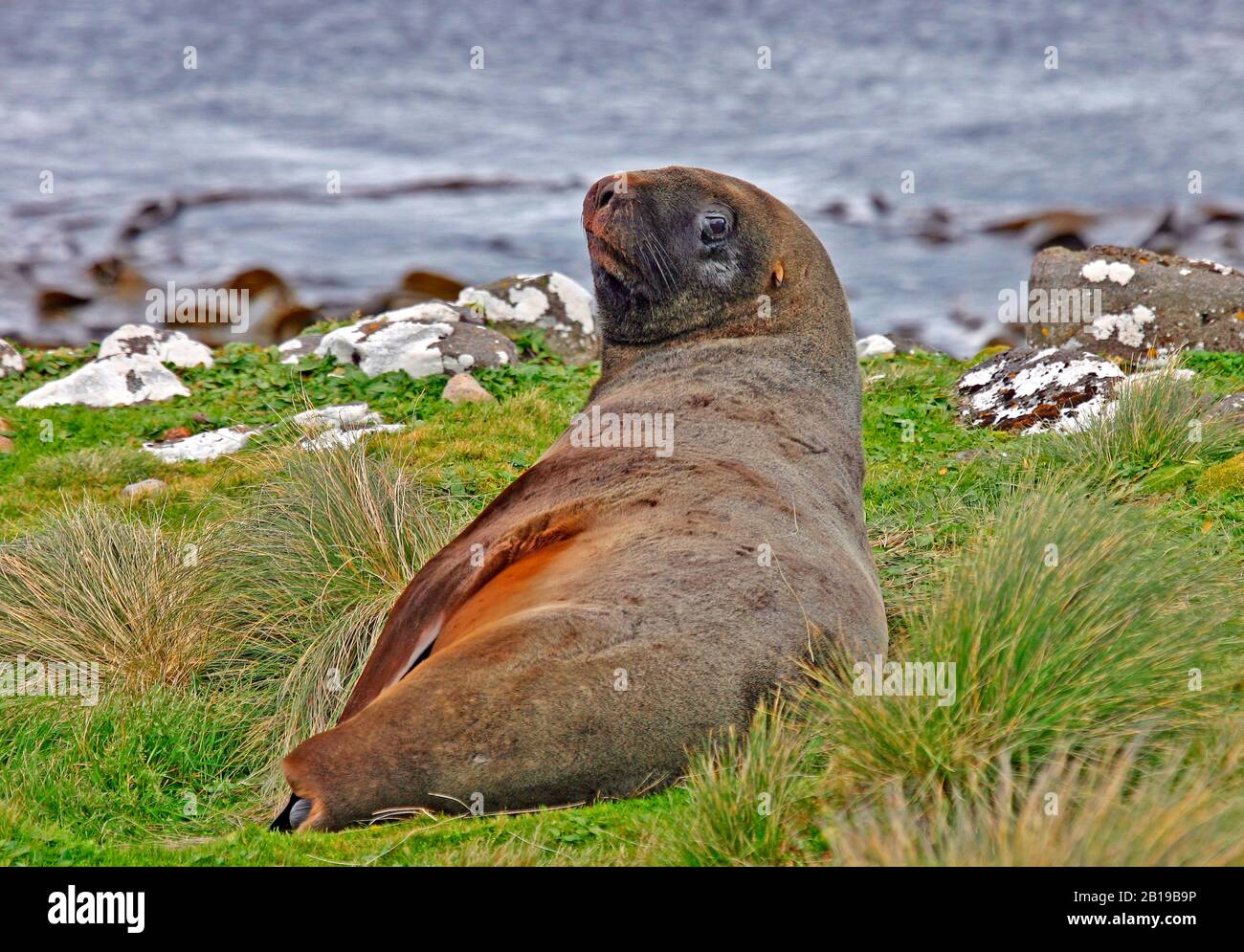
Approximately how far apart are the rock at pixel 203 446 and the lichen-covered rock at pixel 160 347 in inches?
94.1

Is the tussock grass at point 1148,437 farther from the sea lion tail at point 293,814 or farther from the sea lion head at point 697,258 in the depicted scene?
the sea lion tail at point 293,814

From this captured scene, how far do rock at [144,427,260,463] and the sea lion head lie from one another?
5.24 metres

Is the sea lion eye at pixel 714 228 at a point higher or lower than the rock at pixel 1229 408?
higher

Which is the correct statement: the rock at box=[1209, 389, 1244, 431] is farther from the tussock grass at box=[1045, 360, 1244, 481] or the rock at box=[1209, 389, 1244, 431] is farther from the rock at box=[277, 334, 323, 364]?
the rock at box=[277, 334, 323, 364]

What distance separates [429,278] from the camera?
24.9 m

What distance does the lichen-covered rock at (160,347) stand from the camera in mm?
14078

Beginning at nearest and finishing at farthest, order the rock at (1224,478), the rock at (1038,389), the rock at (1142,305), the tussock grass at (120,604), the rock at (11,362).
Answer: the tussock grass at (120,604) < the rock at (1224,478) < the rock at (1038,389) < the rock at (1142,305) < the rock at (11,362)

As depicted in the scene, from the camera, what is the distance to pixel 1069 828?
3299 mm

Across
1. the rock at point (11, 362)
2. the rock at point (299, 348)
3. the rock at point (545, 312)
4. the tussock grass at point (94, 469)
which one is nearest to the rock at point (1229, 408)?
the rock at point (545, 312)

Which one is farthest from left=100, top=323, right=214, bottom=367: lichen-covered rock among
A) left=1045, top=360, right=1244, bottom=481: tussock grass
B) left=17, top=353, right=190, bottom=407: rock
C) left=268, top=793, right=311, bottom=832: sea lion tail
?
left=268, top=793, right=311, bottom=832: sea lion tail

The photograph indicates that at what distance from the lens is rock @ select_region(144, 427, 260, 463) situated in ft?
37.1

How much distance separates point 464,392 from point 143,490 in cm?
284
